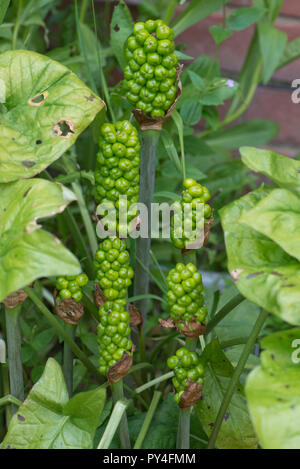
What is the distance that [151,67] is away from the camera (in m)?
0.57

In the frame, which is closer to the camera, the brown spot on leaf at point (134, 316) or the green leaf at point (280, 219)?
the green leaf at point (280, 219)

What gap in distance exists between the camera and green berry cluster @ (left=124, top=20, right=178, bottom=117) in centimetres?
57

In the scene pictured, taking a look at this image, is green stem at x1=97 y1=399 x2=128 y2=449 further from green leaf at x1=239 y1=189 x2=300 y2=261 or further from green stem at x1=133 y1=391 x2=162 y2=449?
green leaf at x1=239 y1=189 x2=300 y2=261

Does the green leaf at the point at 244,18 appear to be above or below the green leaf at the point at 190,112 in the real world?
above

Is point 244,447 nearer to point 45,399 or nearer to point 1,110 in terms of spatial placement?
point 45,399

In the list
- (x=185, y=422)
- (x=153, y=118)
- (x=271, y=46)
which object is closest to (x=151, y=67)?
(x=153, y=118)

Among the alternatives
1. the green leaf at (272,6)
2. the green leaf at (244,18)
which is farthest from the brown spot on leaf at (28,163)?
the green leaf at (272,6)

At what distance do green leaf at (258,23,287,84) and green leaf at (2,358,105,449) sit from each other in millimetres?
635

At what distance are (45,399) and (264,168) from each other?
0.32 m

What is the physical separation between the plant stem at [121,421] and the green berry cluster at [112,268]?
0.10 m

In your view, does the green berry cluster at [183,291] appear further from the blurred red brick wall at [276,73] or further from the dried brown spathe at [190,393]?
the blurred red brick wall at [276,73]

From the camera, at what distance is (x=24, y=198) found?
1.70 ft

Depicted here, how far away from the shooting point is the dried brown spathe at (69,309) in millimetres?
577
